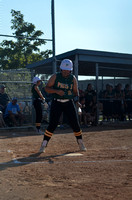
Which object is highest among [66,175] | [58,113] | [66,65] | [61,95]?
[66,65]

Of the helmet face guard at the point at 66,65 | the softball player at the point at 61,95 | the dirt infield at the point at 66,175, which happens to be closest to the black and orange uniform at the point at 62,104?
the softball player at the point at 61,95

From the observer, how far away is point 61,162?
5492mm

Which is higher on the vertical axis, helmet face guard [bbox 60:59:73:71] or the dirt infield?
helmet face guard [bbox 60:59:73:71]

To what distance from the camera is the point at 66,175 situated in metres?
4.44

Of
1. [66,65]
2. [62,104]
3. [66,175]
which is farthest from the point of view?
[62,104]

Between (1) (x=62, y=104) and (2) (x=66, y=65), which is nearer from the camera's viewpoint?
(2) (x=66, y=65)

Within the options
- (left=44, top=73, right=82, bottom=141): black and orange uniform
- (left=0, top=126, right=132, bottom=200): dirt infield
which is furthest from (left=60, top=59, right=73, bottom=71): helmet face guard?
(left=0, top=126, right=132, bottom=200): dirt infield

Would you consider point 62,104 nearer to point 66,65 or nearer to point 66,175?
point 66,65

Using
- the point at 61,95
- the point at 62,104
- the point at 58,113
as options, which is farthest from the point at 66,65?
the point at 58,113

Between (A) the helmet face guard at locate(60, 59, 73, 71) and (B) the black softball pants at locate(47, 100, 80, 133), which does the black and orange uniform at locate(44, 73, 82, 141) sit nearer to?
(B) the black softball pants at locate(47, 100, 80, 133)

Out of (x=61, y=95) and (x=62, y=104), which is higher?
(x=61, y=95)

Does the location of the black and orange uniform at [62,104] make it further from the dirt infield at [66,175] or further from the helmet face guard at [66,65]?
the dirt infield at [66,175]

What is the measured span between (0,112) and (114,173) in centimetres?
858

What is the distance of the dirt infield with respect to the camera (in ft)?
11.5
